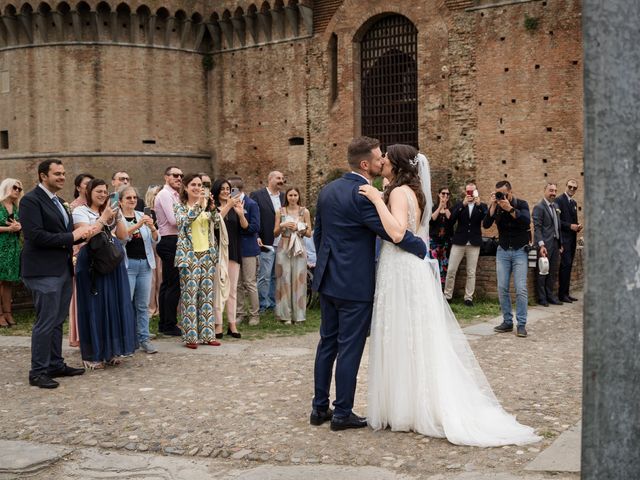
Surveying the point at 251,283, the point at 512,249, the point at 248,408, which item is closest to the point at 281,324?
the point at 251,283

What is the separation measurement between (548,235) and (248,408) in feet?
22.5

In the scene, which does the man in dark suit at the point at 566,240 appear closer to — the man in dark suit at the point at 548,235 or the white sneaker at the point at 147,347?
the man in dark suit at the point at 548,235

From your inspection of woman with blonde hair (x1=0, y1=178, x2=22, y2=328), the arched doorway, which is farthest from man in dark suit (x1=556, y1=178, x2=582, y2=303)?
the arched doorway

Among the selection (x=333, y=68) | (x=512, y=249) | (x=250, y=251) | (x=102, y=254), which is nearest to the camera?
(x=102, y=254)

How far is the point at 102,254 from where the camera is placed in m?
6.38

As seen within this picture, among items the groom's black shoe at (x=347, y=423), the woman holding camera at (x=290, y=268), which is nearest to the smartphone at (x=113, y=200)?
the woman holding camera at (x=290, y=268)

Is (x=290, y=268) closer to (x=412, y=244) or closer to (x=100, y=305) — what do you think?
(x=100, y=305)

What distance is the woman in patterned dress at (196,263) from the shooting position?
7461 mm

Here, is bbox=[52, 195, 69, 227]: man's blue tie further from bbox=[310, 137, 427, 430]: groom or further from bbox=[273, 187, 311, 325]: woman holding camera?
bbox=[273, 187, 311, 325]: woman holding camera

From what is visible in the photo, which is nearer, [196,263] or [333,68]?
[196,263]

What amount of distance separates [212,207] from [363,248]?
3366 mm

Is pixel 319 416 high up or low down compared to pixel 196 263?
down

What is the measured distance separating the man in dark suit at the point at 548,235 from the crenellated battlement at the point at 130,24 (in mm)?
12306

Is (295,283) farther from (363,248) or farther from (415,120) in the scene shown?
(415,120)
